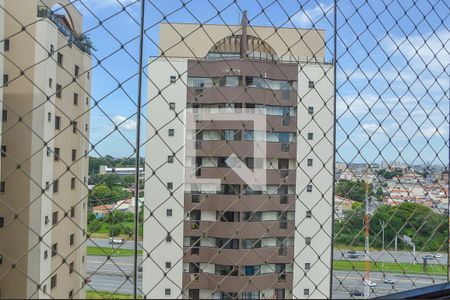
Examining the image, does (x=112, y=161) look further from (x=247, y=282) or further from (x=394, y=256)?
(x=394, y=256)

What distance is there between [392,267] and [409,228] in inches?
5.3

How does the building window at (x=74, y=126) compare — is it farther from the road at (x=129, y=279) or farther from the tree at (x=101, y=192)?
the road at (x=129, y=279)

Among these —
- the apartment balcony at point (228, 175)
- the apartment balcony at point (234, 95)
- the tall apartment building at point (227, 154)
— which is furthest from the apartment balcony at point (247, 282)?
the apartment balcony at point (234, 95)

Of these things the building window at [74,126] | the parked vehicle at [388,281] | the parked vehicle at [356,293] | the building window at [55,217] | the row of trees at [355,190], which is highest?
the building window at [74,126]

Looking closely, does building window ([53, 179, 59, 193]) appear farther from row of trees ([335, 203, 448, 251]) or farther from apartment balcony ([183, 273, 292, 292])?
row of trees ([335, 203, 448, 251])

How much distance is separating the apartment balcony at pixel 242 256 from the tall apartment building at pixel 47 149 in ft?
2.41

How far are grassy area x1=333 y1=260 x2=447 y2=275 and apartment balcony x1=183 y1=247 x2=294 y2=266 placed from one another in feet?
1.38

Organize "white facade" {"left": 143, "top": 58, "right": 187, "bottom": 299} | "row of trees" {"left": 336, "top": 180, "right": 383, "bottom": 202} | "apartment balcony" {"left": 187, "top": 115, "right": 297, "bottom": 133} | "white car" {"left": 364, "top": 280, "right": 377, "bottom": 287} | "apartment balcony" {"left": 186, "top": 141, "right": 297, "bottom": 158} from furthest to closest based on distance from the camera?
1. "apartment balcony" {"left": 187, "top": 115, "right": 297, "bottom": 133}
2. "apartment balcony" {"left": 186, "top": 141, "right": 297, "bottom": 158}
3. "row of trees" {"left": 336, "top": 180, "right": 383, "bottom": 202}
4. "white car" {"left": 364, "top": 280, "right": 377, "bottom": 287}
5. "white facade" {"left": 143, "top": 58, "right": 187, "bottom": 299}

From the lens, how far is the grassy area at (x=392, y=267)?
3.24 ft

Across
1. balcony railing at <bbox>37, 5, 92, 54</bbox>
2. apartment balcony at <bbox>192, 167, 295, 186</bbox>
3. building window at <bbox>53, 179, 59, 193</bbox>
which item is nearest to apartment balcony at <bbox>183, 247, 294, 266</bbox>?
apartment balcony at <bbox>192, 167, 295, 186</bbox>

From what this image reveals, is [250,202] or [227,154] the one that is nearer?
[227,154]

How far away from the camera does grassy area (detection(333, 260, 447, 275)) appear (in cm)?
99

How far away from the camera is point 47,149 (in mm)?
769

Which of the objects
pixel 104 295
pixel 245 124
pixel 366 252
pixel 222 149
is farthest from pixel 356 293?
pixel 245 124
